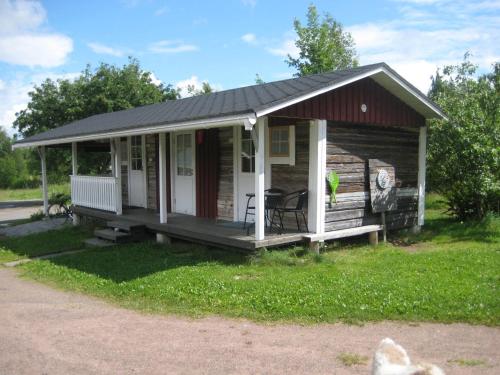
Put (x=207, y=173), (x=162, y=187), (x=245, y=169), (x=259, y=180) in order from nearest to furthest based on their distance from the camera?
(x=259, y=180), (x=162, y=187), (x=245, y=169), (x=207, y=173)

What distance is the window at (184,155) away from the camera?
36.5 feet

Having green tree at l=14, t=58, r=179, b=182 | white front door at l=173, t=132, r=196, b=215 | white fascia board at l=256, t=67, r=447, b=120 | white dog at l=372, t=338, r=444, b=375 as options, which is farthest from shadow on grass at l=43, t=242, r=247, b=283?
green tree at l=14, t=58, r=179, b=182

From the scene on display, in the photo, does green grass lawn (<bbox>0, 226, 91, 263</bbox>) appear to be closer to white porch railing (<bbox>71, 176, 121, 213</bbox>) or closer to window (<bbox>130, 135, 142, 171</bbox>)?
white porch railing (<bbox>71, 176, 121, 213</bbox>)

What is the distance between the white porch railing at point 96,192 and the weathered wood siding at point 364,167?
552 centimetres

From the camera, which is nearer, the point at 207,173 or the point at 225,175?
the point at 225,175

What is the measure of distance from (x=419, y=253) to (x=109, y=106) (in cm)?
1987

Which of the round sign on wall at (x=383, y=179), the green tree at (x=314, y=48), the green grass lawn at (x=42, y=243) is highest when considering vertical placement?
the green tree at (x=314, y=48)

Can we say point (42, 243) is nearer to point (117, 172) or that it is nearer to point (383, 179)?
point (117, 172)

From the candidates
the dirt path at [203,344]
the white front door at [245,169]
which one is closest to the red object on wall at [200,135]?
the white front door at [245,169]

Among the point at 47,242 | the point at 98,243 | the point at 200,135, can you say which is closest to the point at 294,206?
the point at 200,135

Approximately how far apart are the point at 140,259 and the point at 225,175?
2.69 m

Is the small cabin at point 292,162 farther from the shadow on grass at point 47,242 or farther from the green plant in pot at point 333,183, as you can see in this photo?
the shadow on grass at point 47,242

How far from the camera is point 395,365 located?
2.36 m

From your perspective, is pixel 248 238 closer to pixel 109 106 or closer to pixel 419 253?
pixel 419 253
